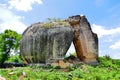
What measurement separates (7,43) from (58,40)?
46.7 ft

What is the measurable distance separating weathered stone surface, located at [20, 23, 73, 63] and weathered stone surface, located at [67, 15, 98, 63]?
1015 millimetres

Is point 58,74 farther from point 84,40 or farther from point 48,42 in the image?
point 84,40

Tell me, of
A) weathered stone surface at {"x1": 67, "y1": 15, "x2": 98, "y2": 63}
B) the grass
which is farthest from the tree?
the grass

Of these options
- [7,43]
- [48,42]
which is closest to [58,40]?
[48,42]

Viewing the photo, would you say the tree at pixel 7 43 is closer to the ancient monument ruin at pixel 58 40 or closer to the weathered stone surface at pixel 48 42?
the ancient monument ruin at pixel 58 40

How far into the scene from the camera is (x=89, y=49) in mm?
21891

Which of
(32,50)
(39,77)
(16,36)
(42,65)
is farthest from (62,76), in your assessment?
(16,36)

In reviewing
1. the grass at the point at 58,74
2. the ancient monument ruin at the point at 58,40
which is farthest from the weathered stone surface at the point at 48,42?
the grass at the point at 58,74

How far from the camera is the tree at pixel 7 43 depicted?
3308 centimetres

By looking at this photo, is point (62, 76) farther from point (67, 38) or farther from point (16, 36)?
point (16, 36)

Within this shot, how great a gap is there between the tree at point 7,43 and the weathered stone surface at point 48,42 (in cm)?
1263

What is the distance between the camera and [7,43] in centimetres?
3334

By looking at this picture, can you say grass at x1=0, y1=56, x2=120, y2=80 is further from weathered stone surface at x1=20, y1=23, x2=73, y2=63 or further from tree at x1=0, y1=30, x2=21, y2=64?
tree at x1=0, y1=30, x2=21, y2=64

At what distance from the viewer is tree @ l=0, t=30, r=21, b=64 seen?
3308 centimetres
